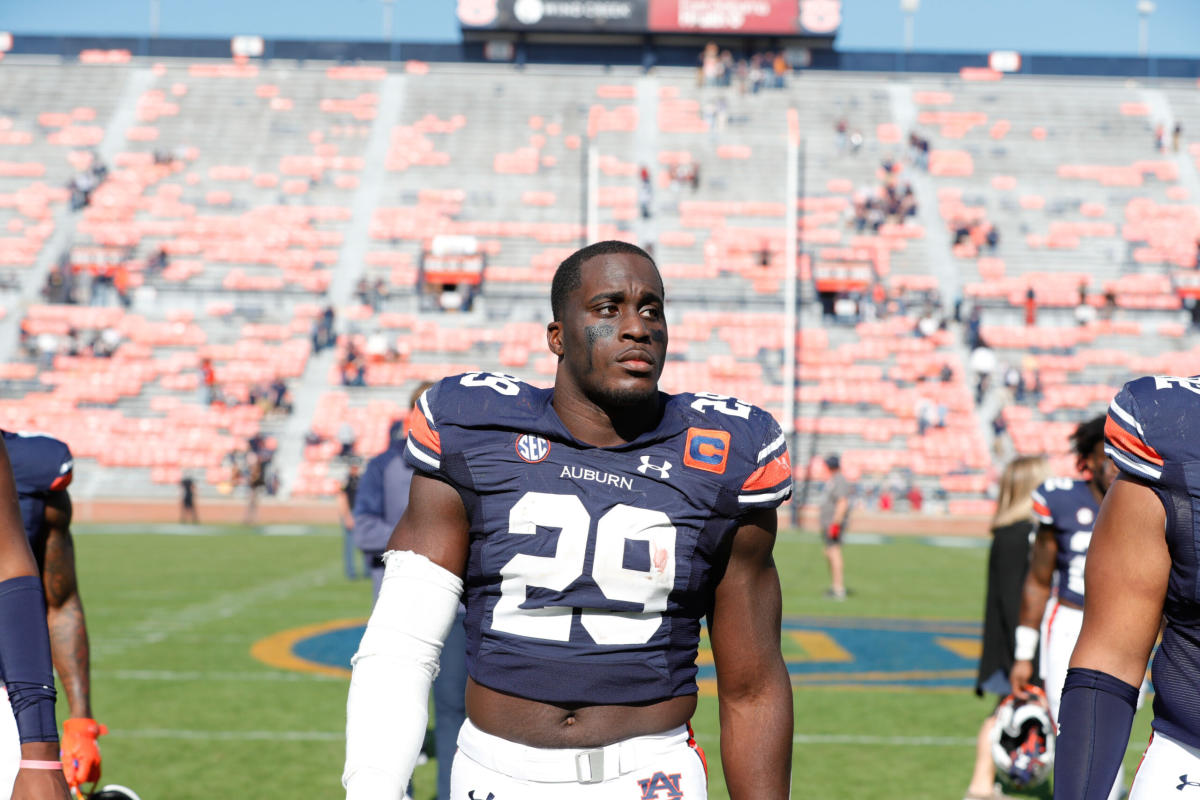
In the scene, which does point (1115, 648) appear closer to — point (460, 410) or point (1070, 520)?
point (460, 410)

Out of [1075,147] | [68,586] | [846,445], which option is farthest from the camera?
[1075,147]

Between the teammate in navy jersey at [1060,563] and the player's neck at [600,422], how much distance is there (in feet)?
10.6

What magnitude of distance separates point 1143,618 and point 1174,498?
236mm

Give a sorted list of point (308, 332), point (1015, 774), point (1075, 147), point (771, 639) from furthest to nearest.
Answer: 1. point (1075, 147)
2. point (308, 332)
3. point (1015, 774)
4. point (771, 639)

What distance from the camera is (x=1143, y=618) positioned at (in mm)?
2471

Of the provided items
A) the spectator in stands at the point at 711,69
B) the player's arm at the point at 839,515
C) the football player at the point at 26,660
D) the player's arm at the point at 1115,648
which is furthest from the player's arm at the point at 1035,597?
the spectator in stands at the point at 711,69

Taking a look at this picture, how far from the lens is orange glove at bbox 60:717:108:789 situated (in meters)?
3.64

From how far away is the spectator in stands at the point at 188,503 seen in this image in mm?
25000

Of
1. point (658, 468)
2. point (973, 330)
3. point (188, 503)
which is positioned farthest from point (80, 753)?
point (973, 330)

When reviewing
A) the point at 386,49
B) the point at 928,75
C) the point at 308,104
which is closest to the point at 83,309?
the point at 308,104

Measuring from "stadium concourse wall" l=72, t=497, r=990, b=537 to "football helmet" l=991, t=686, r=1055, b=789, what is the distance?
63.4 ft

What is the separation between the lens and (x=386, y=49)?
44.2 m

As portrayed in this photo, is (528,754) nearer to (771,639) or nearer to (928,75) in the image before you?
(771,639)

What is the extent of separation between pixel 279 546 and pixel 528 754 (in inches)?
732
